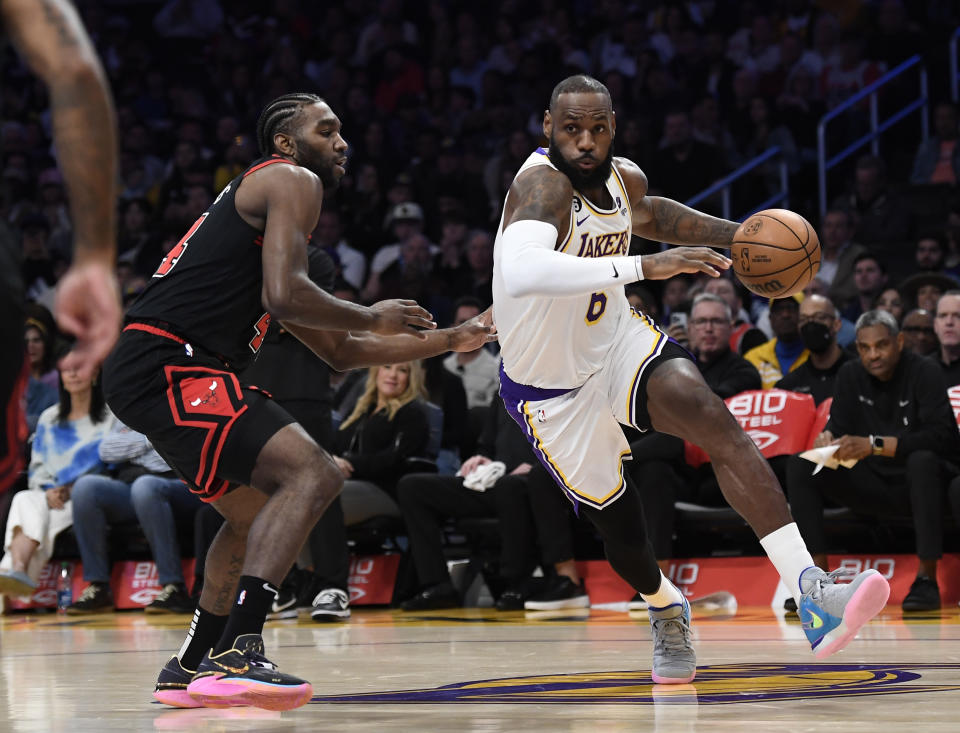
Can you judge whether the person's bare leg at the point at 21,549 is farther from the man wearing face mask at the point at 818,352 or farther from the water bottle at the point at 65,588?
the man wearing face mask at the point at 818,352

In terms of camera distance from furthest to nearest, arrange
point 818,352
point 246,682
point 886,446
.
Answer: point 818,352 → point 886,446 → point 246,682

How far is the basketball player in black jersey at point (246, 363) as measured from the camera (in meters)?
3.81

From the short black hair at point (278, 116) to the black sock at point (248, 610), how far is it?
4.66 feet

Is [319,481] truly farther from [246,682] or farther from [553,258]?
[553,258]

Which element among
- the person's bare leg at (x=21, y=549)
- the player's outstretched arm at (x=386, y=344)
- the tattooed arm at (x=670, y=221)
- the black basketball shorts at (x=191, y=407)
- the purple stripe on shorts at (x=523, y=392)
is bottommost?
the person's bare leg at (x=21, y=549)

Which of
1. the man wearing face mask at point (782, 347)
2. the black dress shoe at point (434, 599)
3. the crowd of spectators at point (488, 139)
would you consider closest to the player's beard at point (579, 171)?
the crowd of spectators at point (488, 139)

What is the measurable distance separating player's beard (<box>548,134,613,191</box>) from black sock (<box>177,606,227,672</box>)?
178 cm

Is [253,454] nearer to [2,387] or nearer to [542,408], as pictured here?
[542,408]

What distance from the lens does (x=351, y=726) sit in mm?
3598

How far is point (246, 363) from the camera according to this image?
4.25m

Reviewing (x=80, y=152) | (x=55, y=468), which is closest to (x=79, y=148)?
(x=80, y=152)

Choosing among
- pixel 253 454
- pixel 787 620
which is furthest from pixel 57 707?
pixel 787 620

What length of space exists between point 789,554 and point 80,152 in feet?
8.72

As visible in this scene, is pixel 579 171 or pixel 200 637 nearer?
pixel 200 637
